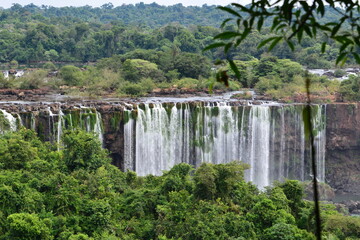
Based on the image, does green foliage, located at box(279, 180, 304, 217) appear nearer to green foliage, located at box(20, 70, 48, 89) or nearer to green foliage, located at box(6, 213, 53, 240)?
green foliage, located at box(6, 213, 53, 240)

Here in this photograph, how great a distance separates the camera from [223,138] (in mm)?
25641

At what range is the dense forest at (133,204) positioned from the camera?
12.9m

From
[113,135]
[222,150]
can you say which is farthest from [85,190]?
[222,150]

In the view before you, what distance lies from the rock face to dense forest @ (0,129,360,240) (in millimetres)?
10513

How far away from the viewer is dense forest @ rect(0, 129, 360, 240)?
42.4ft

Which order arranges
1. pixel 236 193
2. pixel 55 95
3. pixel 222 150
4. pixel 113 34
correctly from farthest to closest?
1. pixel 113 34
2. pixel 55 95
3. pixel 222 150
4. pixel 236 193

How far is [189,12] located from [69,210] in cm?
9725

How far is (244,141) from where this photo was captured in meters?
25.9

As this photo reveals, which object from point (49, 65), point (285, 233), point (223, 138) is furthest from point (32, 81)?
point (285, 233)

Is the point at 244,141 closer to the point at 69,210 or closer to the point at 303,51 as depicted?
the point at 69,210

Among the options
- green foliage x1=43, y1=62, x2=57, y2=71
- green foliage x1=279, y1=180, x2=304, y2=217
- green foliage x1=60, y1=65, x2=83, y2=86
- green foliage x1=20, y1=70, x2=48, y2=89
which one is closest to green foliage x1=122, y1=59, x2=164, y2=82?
green foliage x1=60, y1=65, x2=83, y2=86

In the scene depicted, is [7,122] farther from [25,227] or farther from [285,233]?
[285,233]

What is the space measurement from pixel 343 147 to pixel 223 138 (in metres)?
6.15

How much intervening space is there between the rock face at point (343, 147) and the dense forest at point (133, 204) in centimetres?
1051
